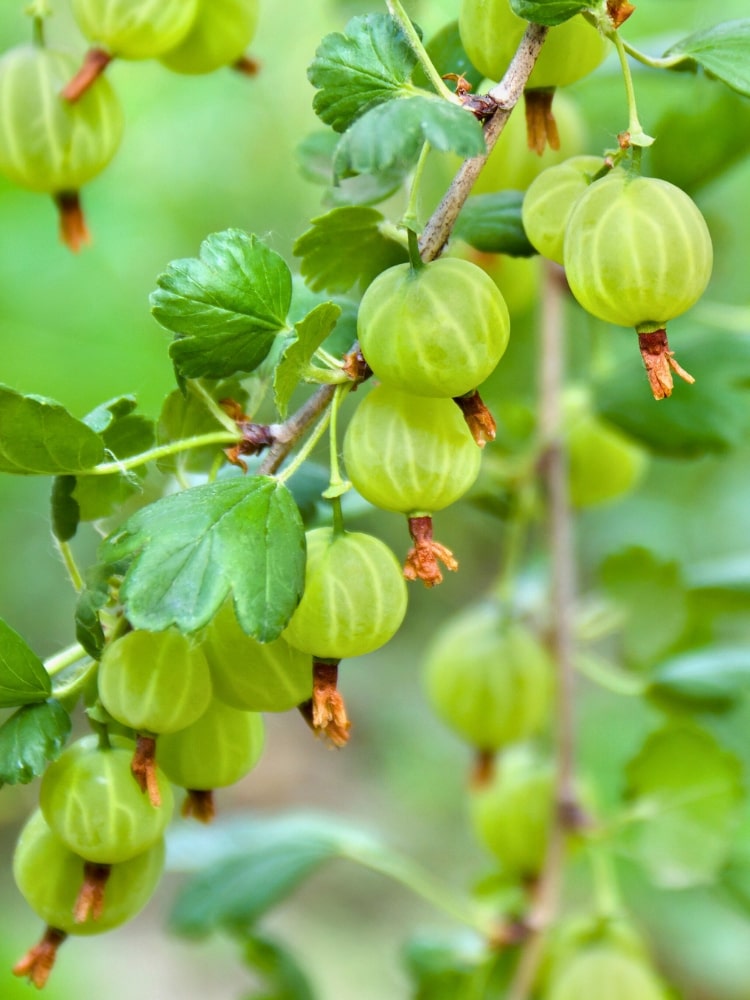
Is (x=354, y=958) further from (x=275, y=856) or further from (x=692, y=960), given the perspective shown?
(x=275, y=856)

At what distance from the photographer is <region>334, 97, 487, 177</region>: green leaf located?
0.39 m

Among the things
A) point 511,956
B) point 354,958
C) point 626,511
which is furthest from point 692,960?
point 511,956

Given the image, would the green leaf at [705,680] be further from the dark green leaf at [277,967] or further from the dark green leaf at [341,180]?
the dark green leaf at [341,180]

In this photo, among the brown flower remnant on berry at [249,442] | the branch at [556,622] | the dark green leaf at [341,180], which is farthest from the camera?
the branch at [556,622]

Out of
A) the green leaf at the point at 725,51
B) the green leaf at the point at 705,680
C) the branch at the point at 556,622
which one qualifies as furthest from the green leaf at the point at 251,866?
the green leaf at the point at 725,51

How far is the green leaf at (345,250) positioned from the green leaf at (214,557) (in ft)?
0.45

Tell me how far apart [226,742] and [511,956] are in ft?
2.04

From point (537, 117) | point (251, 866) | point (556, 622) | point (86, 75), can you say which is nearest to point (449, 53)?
point (537, 117)

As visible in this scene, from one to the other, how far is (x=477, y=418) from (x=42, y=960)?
0.34 meters

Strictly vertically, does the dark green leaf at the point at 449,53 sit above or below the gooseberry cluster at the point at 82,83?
below

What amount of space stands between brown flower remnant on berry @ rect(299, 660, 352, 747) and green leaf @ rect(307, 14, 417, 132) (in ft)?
0.78

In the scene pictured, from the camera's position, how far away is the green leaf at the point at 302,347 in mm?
439

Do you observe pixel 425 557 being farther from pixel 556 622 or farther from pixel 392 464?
pixel 556 622

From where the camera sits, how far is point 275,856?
3.52ft
